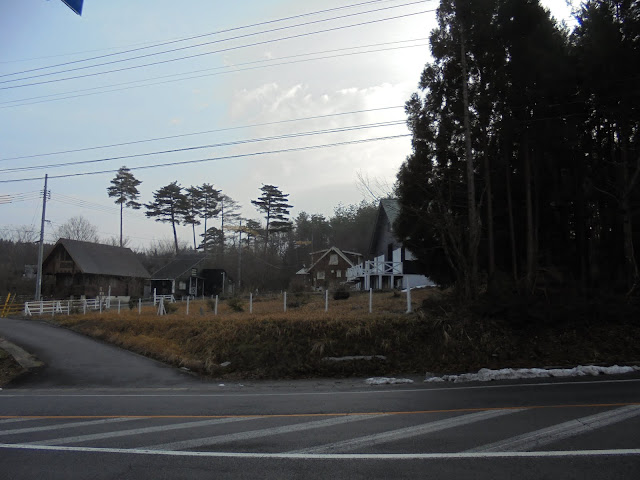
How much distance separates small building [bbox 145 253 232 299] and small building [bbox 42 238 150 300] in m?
3.99

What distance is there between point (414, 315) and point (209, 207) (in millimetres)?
61105

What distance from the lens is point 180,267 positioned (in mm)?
61156

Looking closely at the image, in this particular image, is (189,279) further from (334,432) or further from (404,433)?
(404,433)

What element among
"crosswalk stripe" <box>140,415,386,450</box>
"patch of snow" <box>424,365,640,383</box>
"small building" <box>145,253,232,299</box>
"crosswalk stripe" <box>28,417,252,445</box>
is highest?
"small building" <box>145,253,232,299</box>

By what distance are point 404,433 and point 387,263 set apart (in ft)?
87.5

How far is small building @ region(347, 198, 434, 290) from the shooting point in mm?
32281

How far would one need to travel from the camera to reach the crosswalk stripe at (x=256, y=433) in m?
6.27

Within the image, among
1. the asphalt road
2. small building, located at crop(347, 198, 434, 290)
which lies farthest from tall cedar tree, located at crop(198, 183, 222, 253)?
the asphalt road

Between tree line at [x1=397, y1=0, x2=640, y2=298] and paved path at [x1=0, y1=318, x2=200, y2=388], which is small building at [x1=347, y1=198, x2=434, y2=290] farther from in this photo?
paved path at [x1=0, y1=318, x2=200, y2=388]

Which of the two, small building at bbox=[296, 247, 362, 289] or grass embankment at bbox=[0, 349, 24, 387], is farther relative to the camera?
small building at bbox=[296, 247, 362, 289]

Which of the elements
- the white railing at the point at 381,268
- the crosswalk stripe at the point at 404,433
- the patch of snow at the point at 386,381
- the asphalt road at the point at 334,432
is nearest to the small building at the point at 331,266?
the white railing at the point at 381,268

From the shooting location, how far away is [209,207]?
73.4 m

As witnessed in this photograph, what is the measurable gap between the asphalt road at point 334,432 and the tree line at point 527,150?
7987mm

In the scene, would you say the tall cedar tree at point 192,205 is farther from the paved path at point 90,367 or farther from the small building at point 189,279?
the paved path at point 90,367
